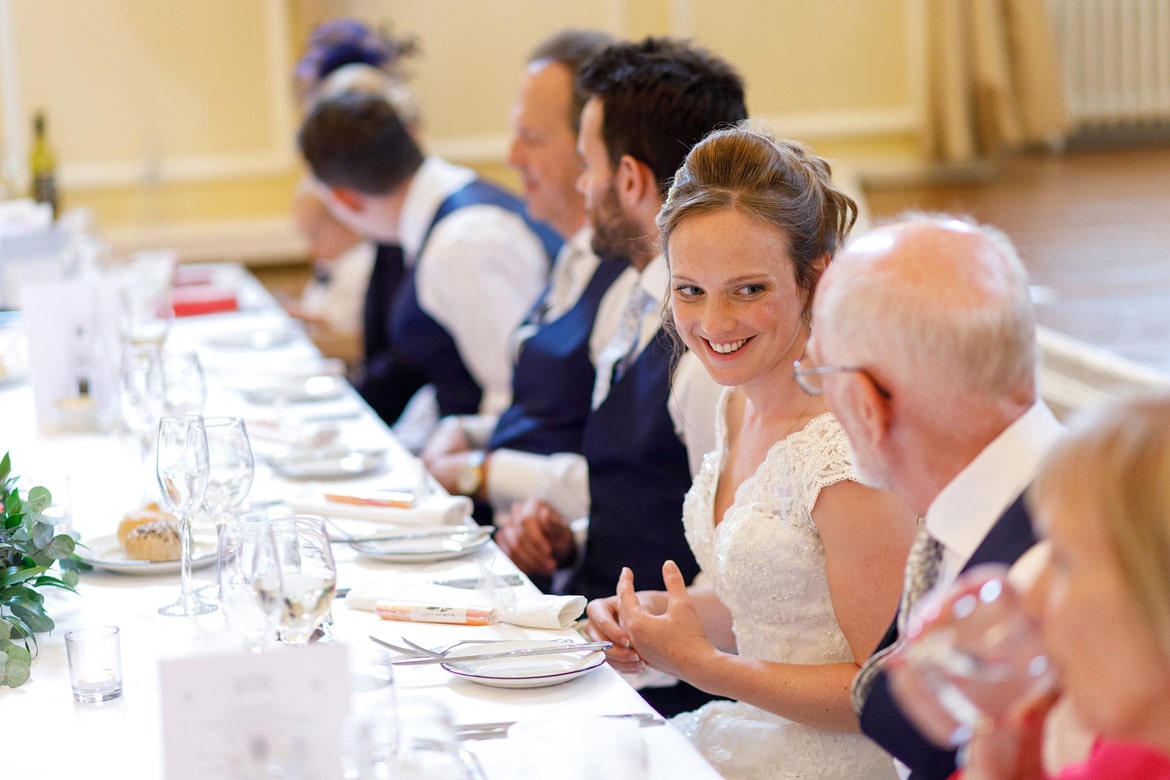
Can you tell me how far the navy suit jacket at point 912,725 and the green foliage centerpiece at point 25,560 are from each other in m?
0.84

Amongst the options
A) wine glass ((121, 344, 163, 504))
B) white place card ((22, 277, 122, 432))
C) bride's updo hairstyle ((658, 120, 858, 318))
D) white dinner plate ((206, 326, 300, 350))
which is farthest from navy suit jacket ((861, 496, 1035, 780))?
white dinner plate ((206, 326, 300, 350))

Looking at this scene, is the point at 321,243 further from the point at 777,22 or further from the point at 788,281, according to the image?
the point at 788,281

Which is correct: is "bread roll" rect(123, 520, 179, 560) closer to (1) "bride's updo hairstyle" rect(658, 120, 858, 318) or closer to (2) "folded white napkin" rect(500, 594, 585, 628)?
(2) "folded white napkin" rect(500, 594, 585, 628)

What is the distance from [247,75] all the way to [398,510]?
509cm

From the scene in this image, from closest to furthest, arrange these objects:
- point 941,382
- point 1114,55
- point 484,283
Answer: point 941,382 < point 484,283 < point 1114,55

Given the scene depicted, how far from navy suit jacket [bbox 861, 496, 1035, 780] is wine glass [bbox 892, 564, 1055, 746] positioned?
26 cm

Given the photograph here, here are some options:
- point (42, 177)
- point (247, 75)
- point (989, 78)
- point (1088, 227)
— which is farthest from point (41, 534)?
point (989, 78)

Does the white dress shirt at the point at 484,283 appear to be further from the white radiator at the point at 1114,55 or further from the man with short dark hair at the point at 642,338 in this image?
the white radiator at the point at 1114,55

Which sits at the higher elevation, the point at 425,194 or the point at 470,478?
the point at 425,194

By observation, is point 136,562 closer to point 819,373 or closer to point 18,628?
point 18,628

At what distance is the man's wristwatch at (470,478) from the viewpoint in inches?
114

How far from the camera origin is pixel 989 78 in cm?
736

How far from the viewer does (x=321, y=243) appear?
5.32 meters

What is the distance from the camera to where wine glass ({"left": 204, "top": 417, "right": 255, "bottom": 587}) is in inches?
61.9
